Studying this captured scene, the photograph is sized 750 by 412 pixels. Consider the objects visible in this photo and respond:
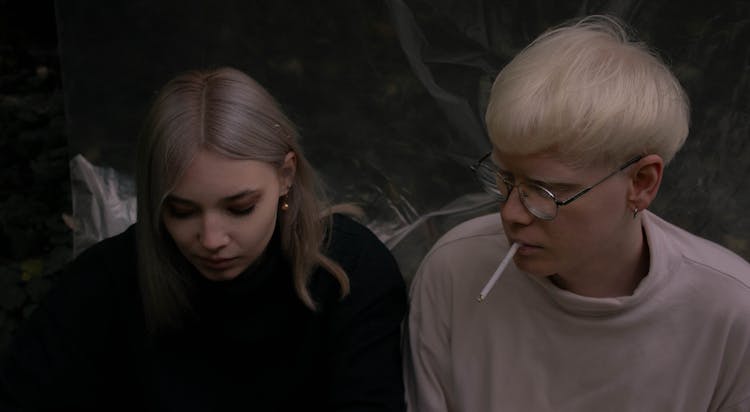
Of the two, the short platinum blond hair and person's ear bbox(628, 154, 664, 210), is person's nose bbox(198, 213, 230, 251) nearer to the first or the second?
the short platinum blond hair

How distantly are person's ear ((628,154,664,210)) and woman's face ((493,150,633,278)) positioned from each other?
2 centimetres

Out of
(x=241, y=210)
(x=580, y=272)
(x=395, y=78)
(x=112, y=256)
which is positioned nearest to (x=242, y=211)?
(x=241, y=210)

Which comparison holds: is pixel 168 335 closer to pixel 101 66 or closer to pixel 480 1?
pixel 101 66

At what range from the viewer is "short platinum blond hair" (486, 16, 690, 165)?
5.13ft

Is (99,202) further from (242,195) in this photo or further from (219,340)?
(242,195)

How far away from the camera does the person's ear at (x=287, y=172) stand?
1.91 m

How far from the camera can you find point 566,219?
1644 millimetres

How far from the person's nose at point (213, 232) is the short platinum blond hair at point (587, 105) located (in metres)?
0.56

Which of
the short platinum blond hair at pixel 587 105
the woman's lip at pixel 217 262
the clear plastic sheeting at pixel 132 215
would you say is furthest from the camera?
the clear plastic sheeting at pixel 132 215

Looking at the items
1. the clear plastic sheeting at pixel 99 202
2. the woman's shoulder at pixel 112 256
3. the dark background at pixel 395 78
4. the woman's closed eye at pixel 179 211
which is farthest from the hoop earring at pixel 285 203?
the clear plastic sheeting at pixel 99 202

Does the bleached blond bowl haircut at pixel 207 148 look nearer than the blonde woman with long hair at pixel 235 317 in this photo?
Yes

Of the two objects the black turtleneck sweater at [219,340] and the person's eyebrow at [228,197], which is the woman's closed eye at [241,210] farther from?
the black turtleneck sweater at [219,340]

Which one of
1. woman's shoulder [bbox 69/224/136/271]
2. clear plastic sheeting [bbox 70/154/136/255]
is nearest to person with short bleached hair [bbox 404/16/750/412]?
woman's shoulder [bbox 69/224/136/271]

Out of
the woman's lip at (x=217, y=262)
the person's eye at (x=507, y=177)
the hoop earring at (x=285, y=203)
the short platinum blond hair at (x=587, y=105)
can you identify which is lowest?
the woman's lip at (x=217, y=262)
